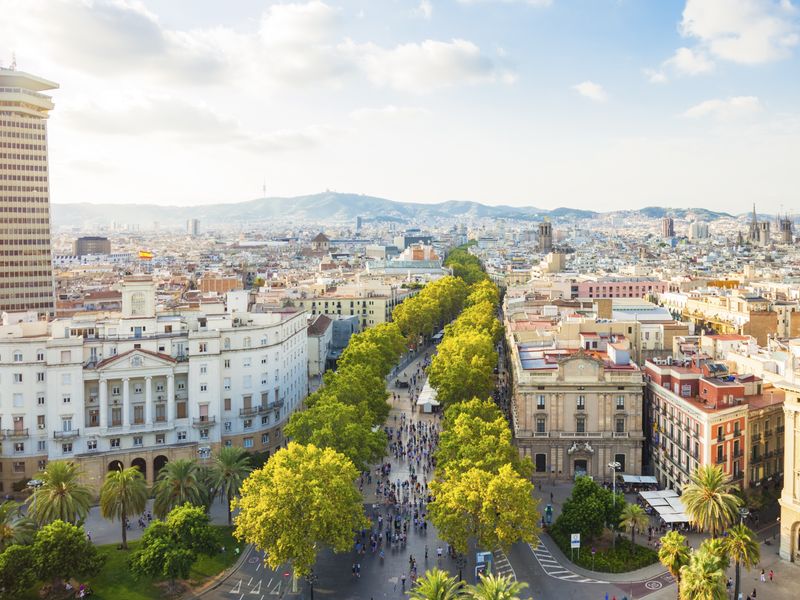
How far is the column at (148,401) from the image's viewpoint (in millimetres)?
66562

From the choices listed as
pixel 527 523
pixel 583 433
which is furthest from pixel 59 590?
pixel 583 433

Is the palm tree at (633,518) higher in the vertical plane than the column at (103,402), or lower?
lower

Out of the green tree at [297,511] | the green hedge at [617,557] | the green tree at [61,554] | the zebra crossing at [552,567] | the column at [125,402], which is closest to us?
the green tree at [61,554]

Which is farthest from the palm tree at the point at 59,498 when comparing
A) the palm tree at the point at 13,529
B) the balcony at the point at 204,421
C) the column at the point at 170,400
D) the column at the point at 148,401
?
the balcony at the point at 204,421

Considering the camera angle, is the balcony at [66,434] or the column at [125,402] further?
the column at [125,402]

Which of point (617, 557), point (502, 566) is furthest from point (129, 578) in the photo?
point (617, 557)

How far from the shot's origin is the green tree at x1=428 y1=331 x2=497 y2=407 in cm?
7881

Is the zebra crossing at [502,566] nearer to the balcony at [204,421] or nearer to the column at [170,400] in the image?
the balcony at [204,421]

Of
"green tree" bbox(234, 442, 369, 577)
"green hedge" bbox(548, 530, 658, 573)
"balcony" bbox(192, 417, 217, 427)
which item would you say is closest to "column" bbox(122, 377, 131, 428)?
"balcony" bbox(192, 417, 217, 427)

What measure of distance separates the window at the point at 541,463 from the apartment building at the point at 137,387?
2655cm

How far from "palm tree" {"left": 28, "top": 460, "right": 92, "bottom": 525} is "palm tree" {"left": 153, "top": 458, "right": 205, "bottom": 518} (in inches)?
193

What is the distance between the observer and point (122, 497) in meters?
51.5

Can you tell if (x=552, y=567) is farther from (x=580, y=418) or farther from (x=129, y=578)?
(x=129, y=578)

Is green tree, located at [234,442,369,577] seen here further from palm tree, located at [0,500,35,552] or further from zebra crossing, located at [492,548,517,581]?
palm tree, located at [0,500,35,552]
